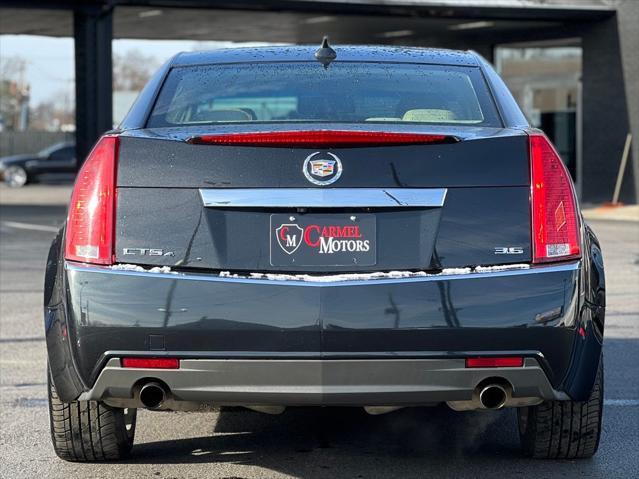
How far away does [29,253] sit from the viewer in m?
14.3

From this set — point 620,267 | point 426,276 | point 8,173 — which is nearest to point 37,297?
point 620,267

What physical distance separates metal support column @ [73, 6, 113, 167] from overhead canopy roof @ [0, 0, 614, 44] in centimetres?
30

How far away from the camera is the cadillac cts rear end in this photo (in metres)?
4.08

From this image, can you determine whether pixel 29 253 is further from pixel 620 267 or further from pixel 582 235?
pixel 582 235

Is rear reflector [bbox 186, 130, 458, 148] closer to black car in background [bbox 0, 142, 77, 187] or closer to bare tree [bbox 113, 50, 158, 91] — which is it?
black car in background [bbox 0, 142, 77, 187]

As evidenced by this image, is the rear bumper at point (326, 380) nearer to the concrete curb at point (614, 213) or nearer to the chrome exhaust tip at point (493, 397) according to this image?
the chrome exhaust tip at point (493, 397)

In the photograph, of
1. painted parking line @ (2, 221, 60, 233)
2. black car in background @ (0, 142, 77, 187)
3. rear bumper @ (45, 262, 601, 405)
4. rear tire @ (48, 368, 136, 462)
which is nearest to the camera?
rear bumper @ (45, 262, 601, 405)

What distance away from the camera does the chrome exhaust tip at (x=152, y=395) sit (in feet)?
13.8

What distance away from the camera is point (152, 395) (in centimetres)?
425

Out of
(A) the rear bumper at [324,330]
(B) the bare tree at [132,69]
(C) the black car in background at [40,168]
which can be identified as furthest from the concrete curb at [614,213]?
(B) the bare tree at [132,69]

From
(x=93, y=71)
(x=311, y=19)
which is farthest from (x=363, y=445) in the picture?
(x=311, y=19)

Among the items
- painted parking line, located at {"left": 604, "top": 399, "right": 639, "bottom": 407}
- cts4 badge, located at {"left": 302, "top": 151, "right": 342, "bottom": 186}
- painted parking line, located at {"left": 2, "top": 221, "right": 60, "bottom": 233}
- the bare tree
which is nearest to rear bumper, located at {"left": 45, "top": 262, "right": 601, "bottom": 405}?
cts4 badge, located at {"left": 302, "top": 151, "right": 342, "bottom": 186}

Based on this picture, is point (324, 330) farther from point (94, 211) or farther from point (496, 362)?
point (94, 211)

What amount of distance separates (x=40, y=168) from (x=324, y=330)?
33722mm
